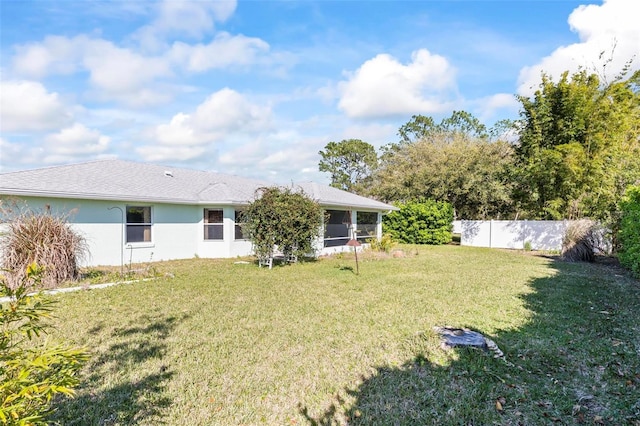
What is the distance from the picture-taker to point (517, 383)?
161 inches

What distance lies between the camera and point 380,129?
4050cm

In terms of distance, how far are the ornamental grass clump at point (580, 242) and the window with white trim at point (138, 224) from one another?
17.8 meters

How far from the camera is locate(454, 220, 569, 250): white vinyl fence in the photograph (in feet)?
64.6

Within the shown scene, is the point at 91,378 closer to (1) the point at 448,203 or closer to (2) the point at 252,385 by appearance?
(2) the point at 252,385

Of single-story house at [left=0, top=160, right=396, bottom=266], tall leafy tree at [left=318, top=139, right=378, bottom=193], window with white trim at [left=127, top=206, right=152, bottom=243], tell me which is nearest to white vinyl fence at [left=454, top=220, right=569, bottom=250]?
single-story house at [left=0, top=160, right=396, bottom=266]

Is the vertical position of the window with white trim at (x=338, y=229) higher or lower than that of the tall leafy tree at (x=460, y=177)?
lower

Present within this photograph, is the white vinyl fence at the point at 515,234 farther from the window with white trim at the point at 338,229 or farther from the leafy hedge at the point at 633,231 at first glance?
the window with white trim at the point at 338,229

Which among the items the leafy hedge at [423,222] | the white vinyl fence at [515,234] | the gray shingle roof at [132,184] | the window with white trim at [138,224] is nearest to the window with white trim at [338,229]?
the gray shingle roof at [132,184]

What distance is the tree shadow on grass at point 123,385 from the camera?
331cm

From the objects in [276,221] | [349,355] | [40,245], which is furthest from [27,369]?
[276,221]

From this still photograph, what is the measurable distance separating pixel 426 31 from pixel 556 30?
16.8 feet

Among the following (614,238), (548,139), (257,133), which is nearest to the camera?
(614,238)

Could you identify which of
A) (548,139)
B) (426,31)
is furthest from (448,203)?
(426,31)

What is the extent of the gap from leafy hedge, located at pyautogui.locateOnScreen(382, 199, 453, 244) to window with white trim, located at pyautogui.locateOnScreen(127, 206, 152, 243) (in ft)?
53.3
